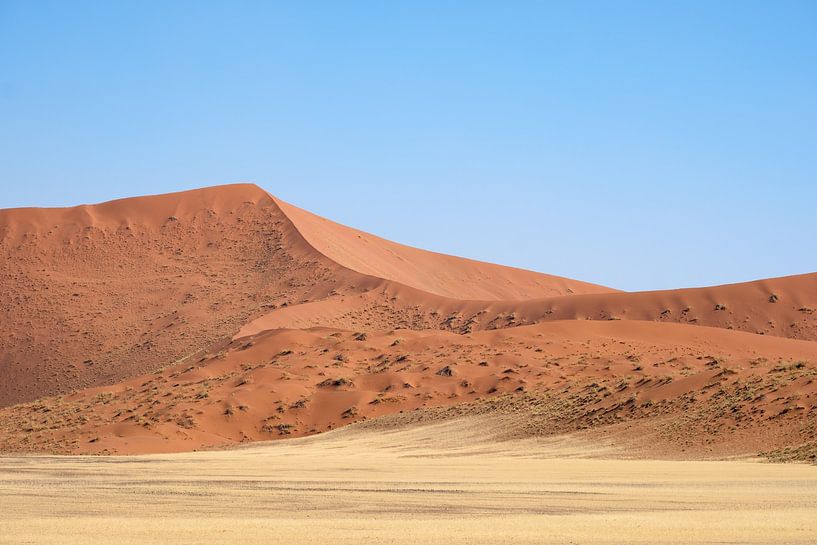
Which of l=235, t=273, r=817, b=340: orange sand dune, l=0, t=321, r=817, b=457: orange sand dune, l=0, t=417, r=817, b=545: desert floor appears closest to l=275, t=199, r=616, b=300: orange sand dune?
l=235, t=273, r=817, b=340: orange sand dune

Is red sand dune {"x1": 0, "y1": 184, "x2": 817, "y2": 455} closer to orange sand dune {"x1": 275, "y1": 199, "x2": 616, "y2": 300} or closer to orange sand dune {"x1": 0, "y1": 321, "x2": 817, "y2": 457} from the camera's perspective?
orange sand dune {"x1": 0, "y1": 321, "x2": 817, "y2": 457}

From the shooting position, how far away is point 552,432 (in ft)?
164

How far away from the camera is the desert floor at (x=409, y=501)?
55.0ft

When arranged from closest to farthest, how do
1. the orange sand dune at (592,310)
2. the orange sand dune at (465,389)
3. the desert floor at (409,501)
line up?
the desert floor at (409,501) < the orange sand dune at (465,389) < the orange sand dune at (592,310)

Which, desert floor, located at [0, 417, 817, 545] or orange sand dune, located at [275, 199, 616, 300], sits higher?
orange sand dune, located at [275, 199, 616, 300]

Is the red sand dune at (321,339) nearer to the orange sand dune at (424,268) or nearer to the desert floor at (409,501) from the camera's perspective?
the orange sand dune at (424,268)

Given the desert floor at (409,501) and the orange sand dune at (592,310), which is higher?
the orange sand dune at (592,310)

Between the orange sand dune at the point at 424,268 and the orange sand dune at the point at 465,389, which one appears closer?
the orange sand dune at the point at 465,389

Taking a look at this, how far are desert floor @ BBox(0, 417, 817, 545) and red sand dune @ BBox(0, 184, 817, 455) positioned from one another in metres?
10.9

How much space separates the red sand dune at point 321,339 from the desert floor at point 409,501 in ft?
35.7

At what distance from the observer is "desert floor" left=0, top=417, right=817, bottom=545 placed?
16.8 meters

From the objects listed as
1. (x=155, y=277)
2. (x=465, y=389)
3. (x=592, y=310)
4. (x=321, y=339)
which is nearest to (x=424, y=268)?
(x=155, y=277)

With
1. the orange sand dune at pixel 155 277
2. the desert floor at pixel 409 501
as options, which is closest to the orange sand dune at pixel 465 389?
the desert floor at pixel 409 501

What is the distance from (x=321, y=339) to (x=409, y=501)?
51.0 m
